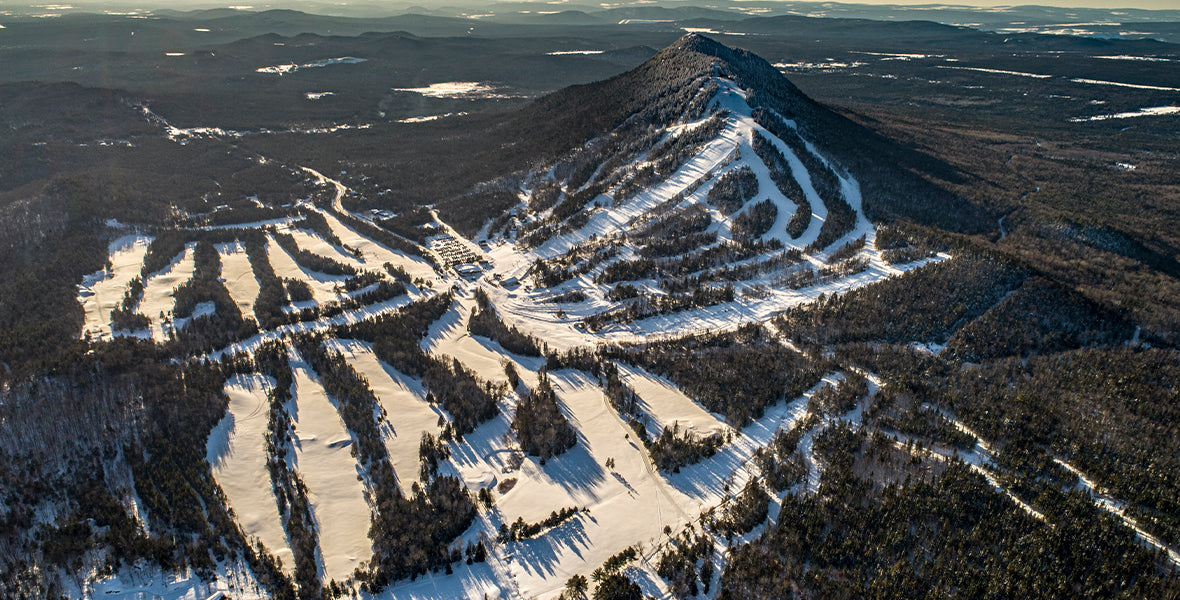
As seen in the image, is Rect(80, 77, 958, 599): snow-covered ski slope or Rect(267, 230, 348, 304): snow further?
Rect(267, 230, 348, 304): snow

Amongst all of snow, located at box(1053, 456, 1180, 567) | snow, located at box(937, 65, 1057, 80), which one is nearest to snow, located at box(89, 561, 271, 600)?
snow, located at box(1053, 456, 1180, 567)

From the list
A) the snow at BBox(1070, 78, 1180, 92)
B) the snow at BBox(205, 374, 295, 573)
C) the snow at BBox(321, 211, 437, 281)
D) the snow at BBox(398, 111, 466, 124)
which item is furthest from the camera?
the snow at BBox(1070, 78, 1180, 92)

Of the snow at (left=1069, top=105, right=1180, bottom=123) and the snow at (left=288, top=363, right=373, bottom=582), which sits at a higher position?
the snow at (left=1069, top=105, right=1180, bottom=123)

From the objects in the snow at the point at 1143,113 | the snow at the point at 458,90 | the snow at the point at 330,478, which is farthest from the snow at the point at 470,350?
the snow at the point at 1143,113

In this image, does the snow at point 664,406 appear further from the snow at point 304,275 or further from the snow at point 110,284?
the snow at point 110,284

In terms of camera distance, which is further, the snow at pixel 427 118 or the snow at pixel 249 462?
the snow at pixel 427 118

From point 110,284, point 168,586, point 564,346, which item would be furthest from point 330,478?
point 110,284

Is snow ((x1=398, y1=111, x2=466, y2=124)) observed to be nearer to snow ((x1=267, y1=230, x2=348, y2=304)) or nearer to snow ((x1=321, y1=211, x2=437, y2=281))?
snow ((x1=321, y1=211, x2=437, y2=281))
